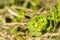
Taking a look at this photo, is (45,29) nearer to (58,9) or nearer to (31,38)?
(31,38)

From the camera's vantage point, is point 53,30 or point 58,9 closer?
point 53,30

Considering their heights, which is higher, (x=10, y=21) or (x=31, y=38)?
(x=10, y=21)

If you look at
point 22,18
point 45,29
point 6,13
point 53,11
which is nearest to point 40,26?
point 45,29

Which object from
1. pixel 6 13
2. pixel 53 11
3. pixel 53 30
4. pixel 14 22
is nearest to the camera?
pixel 53 30

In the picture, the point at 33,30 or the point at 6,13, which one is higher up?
the point at 6,13

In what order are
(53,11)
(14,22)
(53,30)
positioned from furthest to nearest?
(14,22)
(53,11)
(53,30)

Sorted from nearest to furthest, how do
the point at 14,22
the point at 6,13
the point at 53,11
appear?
the point at 53,11
the point at 14,22
the point at 6,13

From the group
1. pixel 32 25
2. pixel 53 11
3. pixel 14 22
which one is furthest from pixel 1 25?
pixel 53 11

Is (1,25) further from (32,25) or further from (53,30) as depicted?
(53,30)

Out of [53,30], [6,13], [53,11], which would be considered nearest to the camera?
[53,30]
